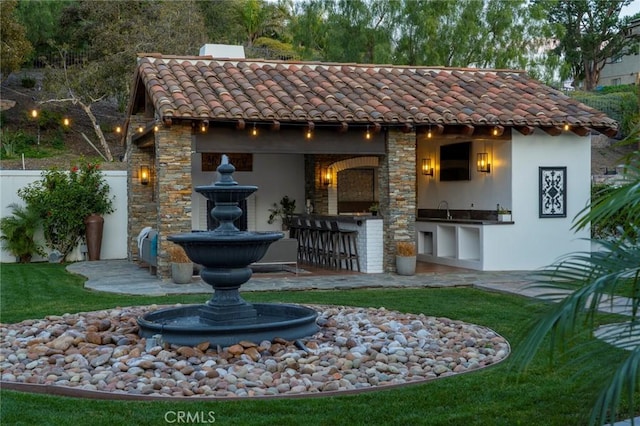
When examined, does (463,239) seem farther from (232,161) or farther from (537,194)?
(232,161)

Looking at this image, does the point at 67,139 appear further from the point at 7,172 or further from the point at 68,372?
the point at 68,372

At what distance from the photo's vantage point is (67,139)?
109 feet

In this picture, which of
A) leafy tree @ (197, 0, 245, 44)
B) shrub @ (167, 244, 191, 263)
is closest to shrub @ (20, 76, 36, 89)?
leafy tree @ (197, 0, 245, 44)

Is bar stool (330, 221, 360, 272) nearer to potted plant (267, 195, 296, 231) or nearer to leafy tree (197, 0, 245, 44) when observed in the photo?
potted plant (267, 195, 296, 231)

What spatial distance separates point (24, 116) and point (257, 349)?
3045 cm

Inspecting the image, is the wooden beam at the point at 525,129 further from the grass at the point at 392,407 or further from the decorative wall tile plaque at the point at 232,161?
the grass at the point at 392,407

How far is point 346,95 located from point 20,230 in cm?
791

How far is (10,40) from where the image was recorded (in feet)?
99.1

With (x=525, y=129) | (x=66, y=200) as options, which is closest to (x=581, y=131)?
(x=525, y=129)

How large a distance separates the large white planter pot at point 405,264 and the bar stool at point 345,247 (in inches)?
37.1

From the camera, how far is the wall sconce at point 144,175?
16562 millimetres

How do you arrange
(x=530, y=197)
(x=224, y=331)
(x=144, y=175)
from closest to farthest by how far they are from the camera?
(x=224, y=331) → (x=530, y=197) → (x=144, y=175)

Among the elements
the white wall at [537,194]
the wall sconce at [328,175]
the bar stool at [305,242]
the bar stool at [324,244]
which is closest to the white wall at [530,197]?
the white wall at [537,194]

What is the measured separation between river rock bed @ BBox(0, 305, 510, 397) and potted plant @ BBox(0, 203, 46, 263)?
27.9ft
